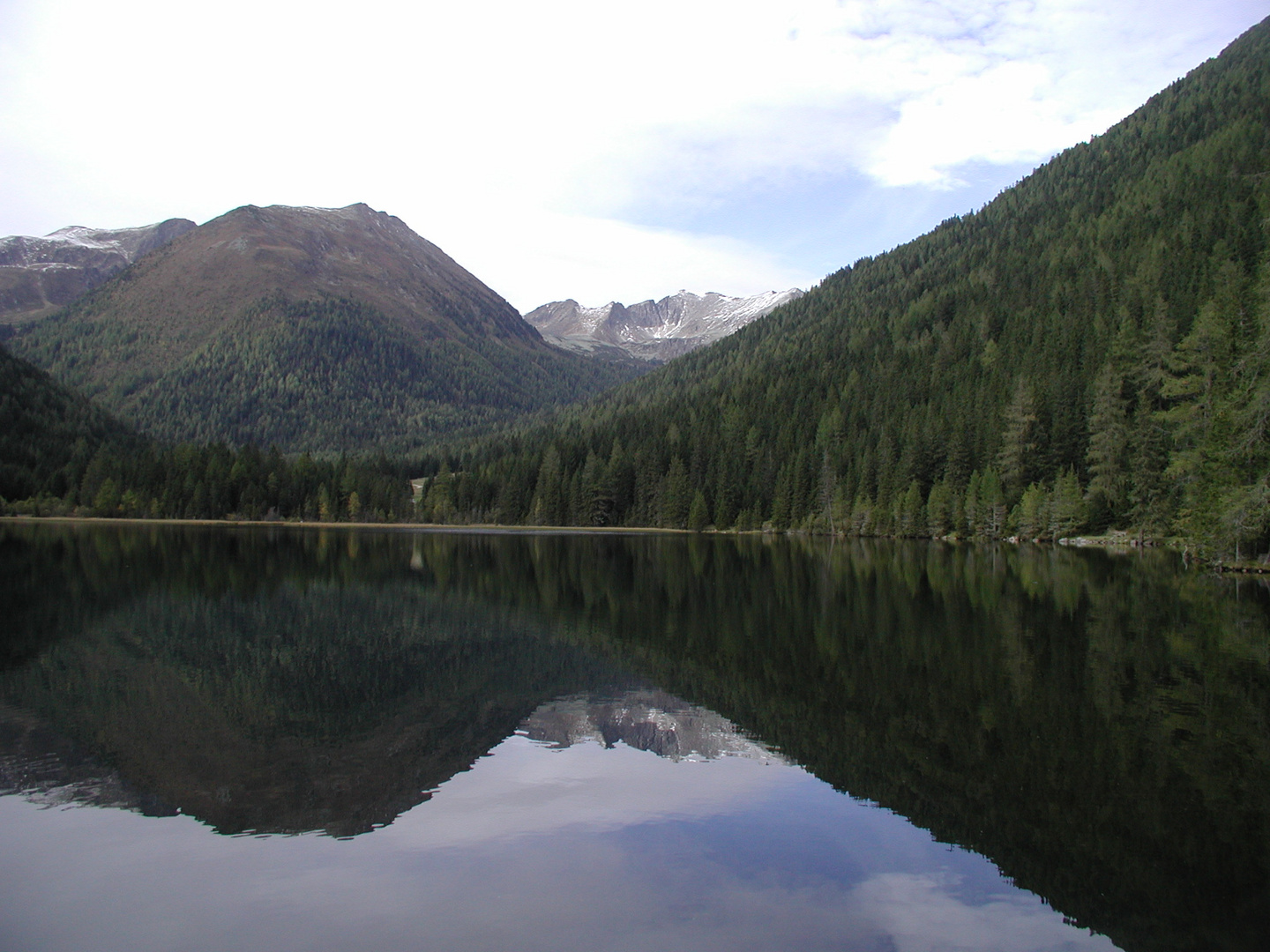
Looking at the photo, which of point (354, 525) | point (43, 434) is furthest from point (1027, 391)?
point (43, 434)

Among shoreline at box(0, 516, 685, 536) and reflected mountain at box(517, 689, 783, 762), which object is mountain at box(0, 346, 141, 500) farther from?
reflected mountain at box(517, 689, 783, 762)

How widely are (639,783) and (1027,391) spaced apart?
94.3 metres

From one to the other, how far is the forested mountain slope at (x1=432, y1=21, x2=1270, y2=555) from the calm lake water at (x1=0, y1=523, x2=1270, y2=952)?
30437mm

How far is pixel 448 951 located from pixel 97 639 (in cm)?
2254

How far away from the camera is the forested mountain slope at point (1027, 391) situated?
6419 cm

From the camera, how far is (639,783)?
572 inches

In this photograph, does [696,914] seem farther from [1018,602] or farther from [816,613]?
[1018,602]

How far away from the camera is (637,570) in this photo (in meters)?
55.5

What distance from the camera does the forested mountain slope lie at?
211 feet

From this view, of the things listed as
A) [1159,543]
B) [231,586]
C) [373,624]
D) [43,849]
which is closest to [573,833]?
[43,849]

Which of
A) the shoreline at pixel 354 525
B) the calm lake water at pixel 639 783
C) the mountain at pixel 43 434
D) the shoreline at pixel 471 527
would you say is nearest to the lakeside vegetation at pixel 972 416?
the mountain at pixel 43 434

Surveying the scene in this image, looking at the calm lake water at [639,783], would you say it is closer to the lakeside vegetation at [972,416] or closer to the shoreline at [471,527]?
the lakeside vegetation at [972,416]

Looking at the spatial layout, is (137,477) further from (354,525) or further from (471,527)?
(471,527)

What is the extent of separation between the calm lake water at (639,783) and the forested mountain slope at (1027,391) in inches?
1198
